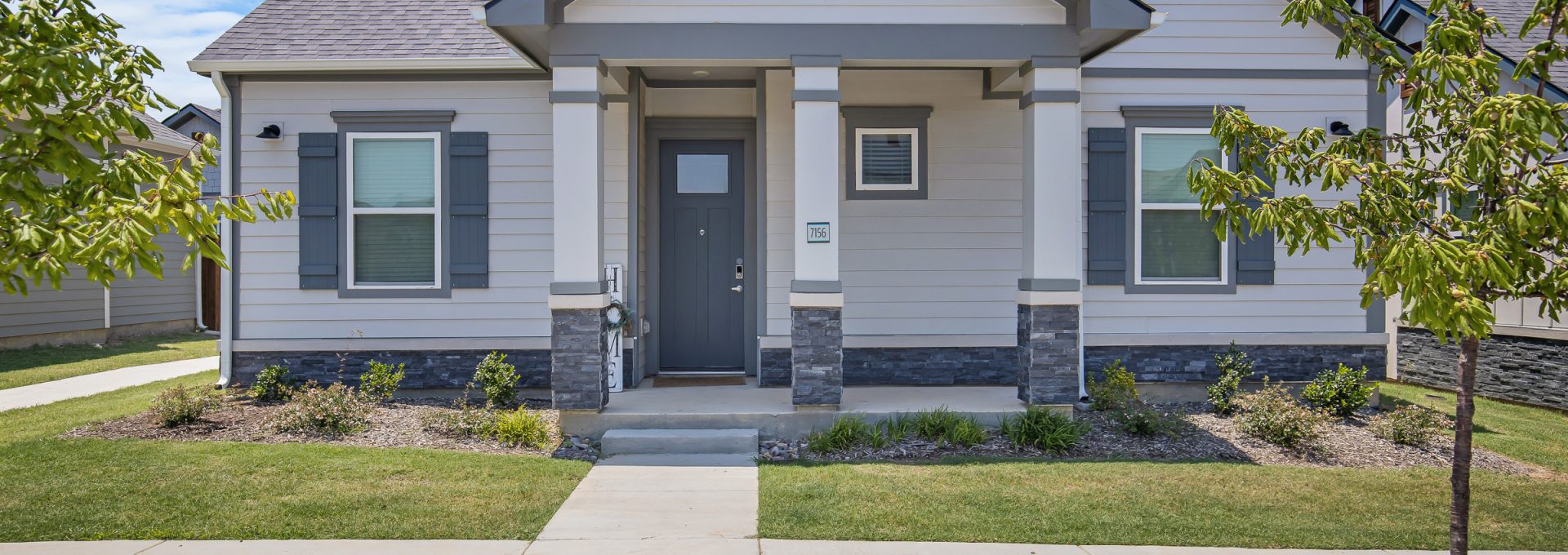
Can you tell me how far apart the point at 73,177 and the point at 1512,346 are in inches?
466

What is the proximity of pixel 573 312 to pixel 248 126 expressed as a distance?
397cm

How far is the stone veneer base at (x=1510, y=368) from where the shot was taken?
31.1 feet

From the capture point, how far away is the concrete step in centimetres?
699

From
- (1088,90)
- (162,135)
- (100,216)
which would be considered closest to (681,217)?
(1088,90)

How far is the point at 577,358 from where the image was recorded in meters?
7.16

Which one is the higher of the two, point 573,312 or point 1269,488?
point 573,312

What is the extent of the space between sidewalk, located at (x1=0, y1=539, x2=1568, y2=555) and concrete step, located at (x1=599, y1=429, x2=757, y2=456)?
6.48ft

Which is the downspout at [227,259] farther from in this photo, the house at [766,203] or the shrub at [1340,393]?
the shrub at [1340,393]

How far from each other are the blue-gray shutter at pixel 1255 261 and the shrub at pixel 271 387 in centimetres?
852

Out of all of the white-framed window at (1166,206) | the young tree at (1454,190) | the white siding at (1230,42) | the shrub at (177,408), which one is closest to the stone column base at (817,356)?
the young tree at (1454,190)

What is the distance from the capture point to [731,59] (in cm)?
729

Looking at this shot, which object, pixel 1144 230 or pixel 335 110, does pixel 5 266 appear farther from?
pixel 1144 230

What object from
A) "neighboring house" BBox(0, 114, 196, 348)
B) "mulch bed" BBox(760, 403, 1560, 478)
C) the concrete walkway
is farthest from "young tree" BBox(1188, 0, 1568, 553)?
"neighboring house" BBox(0, 114, 196, 348)

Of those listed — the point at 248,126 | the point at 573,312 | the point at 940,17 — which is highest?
the point at 940,17
